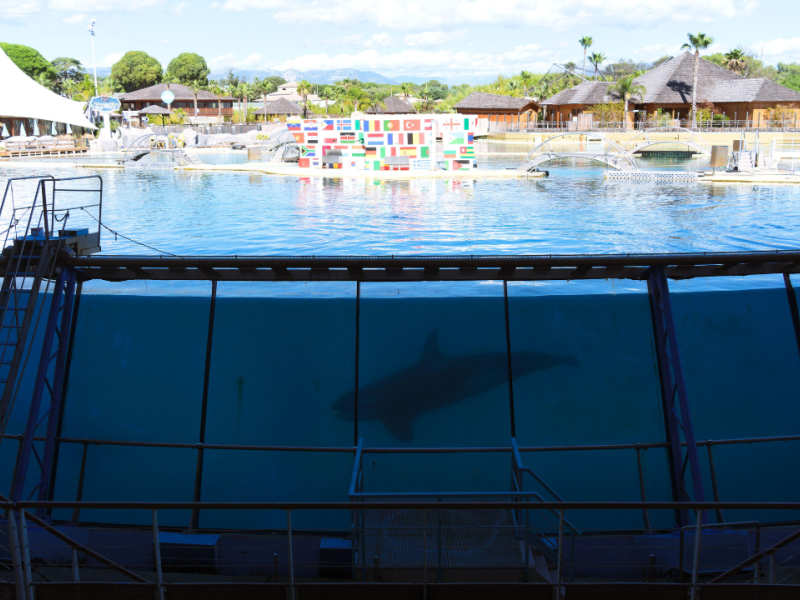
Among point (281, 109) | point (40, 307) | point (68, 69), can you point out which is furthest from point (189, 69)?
point (40, 307)

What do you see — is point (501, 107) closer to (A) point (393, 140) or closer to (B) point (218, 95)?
(A) point (393, 140)

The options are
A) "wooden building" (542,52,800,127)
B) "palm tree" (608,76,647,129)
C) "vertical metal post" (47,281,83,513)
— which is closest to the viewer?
"vertical metal post" (47,281,83,513)

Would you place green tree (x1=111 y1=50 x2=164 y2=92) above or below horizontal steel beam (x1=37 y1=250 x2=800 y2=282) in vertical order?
above

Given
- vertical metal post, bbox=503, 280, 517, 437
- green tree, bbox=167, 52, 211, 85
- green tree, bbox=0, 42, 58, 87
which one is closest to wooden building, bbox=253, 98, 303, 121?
green tree, bbox=167, 52, 211, 85

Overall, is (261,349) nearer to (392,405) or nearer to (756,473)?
(392,405)

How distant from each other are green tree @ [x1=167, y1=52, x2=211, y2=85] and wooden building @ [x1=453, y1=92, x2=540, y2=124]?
6508 cm

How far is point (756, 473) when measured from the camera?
10195 mm

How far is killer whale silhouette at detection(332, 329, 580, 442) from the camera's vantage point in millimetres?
10414

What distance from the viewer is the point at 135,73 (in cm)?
11731

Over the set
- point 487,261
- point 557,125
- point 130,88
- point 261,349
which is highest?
point 130,88

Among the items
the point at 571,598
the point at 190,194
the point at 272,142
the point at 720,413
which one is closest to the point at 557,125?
the point at 272,142

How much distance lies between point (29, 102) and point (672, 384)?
7501cm

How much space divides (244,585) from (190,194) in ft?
130

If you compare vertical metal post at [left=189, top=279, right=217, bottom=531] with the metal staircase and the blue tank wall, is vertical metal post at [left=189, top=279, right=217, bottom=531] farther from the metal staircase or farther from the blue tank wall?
the metal staircase
